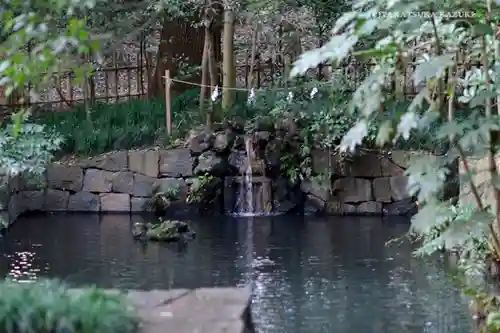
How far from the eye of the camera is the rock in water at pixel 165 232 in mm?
7992

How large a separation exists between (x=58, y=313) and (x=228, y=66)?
789cm

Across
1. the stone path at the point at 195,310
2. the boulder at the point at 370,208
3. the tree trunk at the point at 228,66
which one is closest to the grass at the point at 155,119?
the tree trunk at the point at 228,66

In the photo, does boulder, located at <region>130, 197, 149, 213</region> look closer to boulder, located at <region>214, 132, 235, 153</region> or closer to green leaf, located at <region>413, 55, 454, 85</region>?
boulder, located at <region>214, 132, 235, 153</region>

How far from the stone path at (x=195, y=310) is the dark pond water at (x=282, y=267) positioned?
4.08 feet

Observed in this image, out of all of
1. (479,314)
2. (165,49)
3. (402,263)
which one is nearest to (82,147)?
(165,49)

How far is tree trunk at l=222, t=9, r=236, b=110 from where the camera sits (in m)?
10.5

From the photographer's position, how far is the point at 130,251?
7598 mm

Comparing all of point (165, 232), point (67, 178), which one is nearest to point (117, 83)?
point (67, 178)

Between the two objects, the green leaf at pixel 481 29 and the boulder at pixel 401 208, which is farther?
the boulder at pixel 401 208

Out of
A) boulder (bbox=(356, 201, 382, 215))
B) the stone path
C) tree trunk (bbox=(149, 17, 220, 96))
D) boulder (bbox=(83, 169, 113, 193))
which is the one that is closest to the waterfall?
boulder (bbox=(356, 201, 382, 215))

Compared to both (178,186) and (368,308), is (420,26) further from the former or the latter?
(178,186)

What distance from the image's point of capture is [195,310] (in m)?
3.50

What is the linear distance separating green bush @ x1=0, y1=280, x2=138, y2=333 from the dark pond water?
5.95 ft

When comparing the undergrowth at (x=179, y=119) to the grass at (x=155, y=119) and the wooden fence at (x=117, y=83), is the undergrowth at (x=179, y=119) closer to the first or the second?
the grass at (x=155, y=119)
